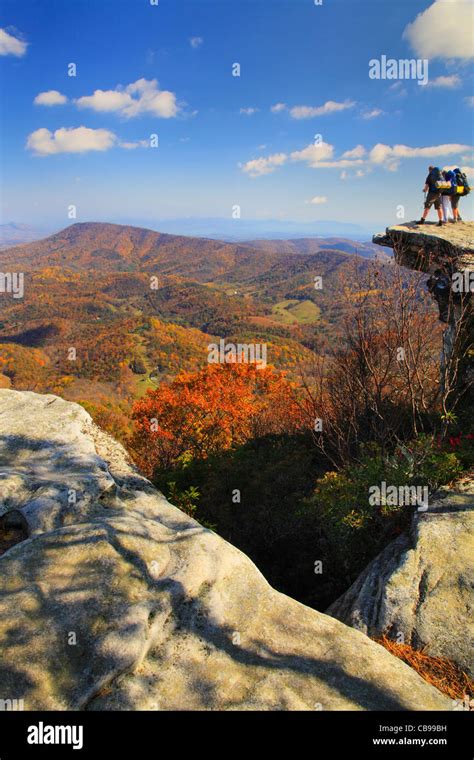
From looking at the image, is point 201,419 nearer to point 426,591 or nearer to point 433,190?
point 433,190

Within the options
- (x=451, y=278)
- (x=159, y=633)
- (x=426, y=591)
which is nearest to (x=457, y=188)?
(x=451, y=278)

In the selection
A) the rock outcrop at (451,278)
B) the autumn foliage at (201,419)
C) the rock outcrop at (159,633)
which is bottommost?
the autumn foliage at (201,419)

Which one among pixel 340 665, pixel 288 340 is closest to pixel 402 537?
pixel 340 665

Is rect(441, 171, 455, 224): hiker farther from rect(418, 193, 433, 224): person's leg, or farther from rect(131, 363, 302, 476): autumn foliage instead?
rect(131, 363, 302, 476): autumn foliage

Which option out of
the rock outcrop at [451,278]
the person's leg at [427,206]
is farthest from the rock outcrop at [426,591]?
the person's leg at [427,206]

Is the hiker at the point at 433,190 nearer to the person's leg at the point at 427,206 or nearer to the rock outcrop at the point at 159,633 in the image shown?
the person's leg at the point at 427,206
